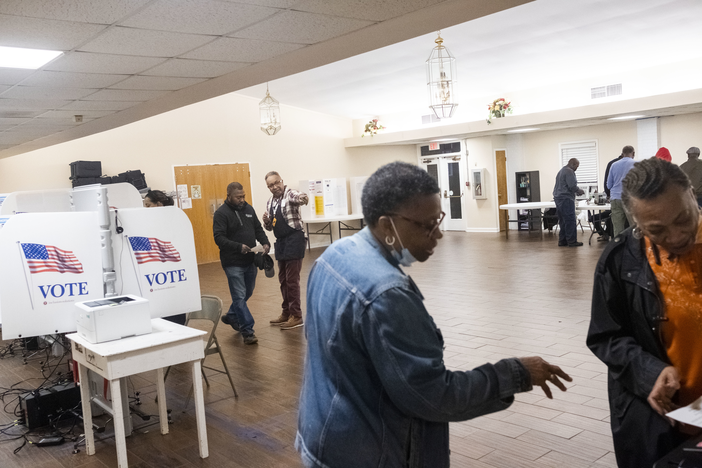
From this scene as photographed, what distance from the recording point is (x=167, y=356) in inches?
132

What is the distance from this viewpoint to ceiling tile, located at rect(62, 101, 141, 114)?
18.4 feet

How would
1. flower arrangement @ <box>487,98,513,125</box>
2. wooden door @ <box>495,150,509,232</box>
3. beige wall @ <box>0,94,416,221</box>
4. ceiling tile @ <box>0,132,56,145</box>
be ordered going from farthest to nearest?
wooden door @ <box>495,150,509,232</box>, flower arrangement @ <box>487,98,513,125</box>, beige wall @ <box>0,94,416,221</box>, ceiling tile @ <box>0,132,56,145</box>

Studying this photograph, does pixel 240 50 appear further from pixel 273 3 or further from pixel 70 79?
pixel 70 79

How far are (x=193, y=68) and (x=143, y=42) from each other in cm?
85

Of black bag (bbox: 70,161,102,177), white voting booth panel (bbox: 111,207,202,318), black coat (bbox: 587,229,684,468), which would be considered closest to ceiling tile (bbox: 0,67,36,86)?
white voting booth panel (bbox: 111,207,202,318)

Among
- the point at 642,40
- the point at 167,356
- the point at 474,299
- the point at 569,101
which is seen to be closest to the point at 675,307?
the point at 167,356

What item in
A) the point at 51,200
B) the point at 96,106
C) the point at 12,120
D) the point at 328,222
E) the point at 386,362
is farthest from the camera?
the point at 328,222

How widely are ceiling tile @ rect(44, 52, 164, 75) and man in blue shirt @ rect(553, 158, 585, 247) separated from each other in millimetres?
8821

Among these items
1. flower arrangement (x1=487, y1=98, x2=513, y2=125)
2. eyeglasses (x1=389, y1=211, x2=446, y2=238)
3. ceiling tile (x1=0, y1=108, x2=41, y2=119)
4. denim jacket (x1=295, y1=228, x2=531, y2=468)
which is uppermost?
flower arrangement (x1=487, y1=98, x2=513, y2=125)

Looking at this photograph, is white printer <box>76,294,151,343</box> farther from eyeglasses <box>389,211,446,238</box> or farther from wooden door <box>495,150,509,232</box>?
wooden door <box>495,150,509,232</box>

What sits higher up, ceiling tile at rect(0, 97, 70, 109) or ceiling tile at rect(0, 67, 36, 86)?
ceiling tile at rect(0, 97, 70, 109)

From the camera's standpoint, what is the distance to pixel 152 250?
4301 mm

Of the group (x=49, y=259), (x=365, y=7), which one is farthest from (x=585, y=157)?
(x=49, y=259)

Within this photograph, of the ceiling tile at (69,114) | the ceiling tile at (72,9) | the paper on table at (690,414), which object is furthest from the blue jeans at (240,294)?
the paper on table at (690,414)
